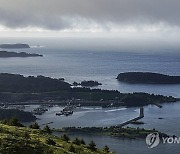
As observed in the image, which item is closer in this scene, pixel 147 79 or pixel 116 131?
pixel 116 131

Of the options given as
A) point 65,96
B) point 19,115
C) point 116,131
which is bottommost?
point 116,131

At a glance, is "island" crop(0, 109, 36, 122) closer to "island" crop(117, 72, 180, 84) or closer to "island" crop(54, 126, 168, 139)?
"island" crop(54, 126, 168, 139)

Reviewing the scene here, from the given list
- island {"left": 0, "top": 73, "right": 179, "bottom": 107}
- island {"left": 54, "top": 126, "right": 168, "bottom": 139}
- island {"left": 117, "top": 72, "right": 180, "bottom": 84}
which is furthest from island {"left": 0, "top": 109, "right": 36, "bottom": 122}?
island {"left": 117, "top": 72, "right": 180, "bottom": 84}

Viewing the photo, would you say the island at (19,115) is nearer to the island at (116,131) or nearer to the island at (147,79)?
the island at (116,131)

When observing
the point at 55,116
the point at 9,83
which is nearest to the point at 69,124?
the point at 55,116

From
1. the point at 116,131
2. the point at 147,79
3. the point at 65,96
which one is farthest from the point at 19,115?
the point at 147,79

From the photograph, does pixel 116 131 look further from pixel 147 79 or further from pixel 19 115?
pixel 147 79

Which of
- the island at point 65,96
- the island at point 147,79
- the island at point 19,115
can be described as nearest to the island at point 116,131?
the island at point 19,115

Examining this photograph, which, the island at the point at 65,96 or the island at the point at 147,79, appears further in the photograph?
the island at the point at 147,79
